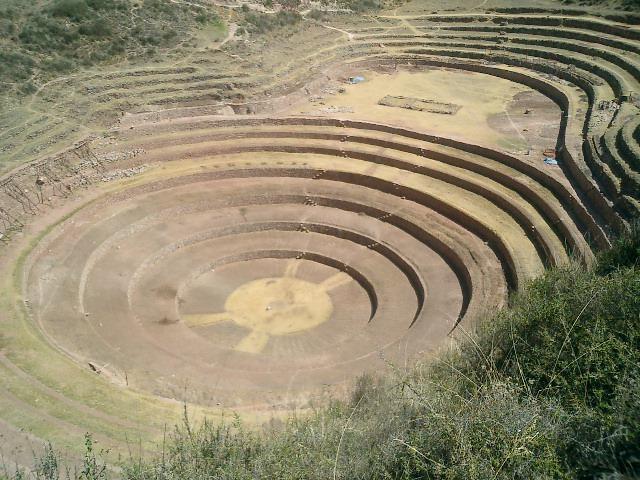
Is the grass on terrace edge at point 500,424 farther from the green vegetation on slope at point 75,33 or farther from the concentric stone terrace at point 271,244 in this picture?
the green vegetation on slope at point 75,33

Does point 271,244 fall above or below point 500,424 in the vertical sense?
below

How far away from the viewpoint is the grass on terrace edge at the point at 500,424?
802cm

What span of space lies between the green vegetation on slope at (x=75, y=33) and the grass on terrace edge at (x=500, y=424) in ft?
80.1

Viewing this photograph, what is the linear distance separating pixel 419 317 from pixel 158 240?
10.9 metres

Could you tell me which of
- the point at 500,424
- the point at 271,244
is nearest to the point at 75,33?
the point at 271,244

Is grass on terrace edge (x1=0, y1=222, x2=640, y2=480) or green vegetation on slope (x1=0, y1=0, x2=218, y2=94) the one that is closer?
grass on terrace edge (x1=0, y1=222, x2=640, y2=480)

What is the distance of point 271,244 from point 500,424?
1625 centimetres

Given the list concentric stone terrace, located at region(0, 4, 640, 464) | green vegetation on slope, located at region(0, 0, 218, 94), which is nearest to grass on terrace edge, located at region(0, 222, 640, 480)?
concentric stone terrace, located at region(0, 4, 640, 464)

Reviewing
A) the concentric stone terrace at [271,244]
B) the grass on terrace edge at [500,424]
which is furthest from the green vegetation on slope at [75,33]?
the grass on terrace edge at [500,424]

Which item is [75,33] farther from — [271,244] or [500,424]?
[500,424]

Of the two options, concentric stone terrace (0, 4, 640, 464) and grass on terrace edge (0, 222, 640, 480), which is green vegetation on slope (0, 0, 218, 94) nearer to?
concentric stone terrace (0, 4, 640, 464)

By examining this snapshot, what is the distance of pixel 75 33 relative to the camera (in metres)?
31.4

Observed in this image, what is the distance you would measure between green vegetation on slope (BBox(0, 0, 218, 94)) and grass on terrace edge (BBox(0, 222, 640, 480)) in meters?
24.4

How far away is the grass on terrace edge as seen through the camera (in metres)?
8.02
